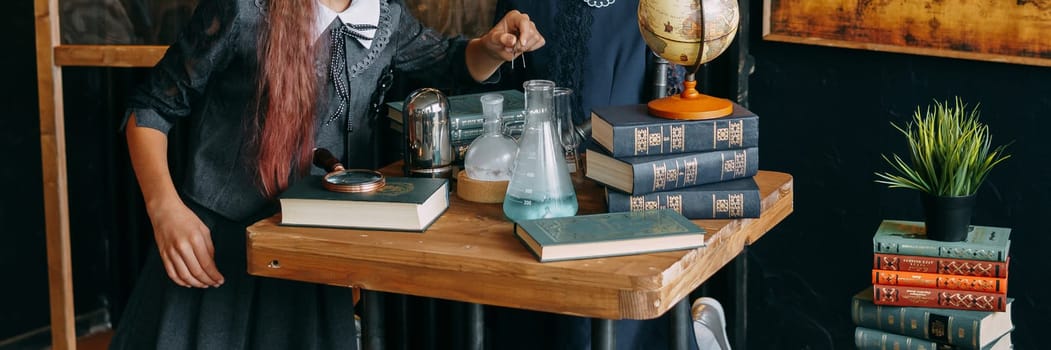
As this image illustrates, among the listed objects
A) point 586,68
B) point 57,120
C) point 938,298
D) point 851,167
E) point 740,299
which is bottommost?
point 740,299

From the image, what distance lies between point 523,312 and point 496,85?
482 mm

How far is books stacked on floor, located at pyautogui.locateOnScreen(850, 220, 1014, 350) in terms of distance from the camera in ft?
8.29

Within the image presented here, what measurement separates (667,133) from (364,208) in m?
0.47

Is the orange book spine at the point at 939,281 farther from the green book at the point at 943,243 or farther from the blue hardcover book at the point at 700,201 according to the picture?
the blue hardcover book at the point at 700,201

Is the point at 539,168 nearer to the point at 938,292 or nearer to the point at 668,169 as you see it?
the point at 668,169

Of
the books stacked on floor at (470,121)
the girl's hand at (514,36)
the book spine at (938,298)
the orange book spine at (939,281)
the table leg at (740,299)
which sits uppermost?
the girl's hand at (514,36)

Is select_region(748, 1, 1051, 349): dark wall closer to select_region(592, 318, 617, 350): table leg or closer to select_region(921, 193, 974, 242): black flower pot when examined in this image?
select_region(921, 193, 974, 242): black flower pot

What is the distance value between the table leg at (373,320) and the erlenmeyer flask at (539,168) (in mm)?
279

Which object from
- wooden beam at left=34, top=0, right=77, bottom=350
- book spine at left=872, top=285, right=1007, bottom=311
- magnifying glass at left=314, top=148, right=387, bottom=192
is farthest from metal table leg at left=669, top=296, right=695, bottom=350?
wooden beam at left=34, top=0, right=77, bottom=350

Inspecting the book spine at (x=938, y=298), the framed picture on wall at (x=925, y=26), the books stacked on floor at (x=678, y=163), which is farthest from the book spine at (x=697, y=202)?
the framed picture on wall at (x=925, y=26)

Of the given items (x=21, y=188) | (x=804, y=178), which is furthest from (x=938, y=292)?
(x=21, y=188)

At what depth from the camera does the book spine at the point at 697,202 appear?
76.0 inches

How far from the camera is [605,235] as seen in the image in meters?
1.77

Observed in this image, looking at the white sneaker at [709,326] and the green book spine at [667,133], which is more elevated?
the green book spine at [667,133]
